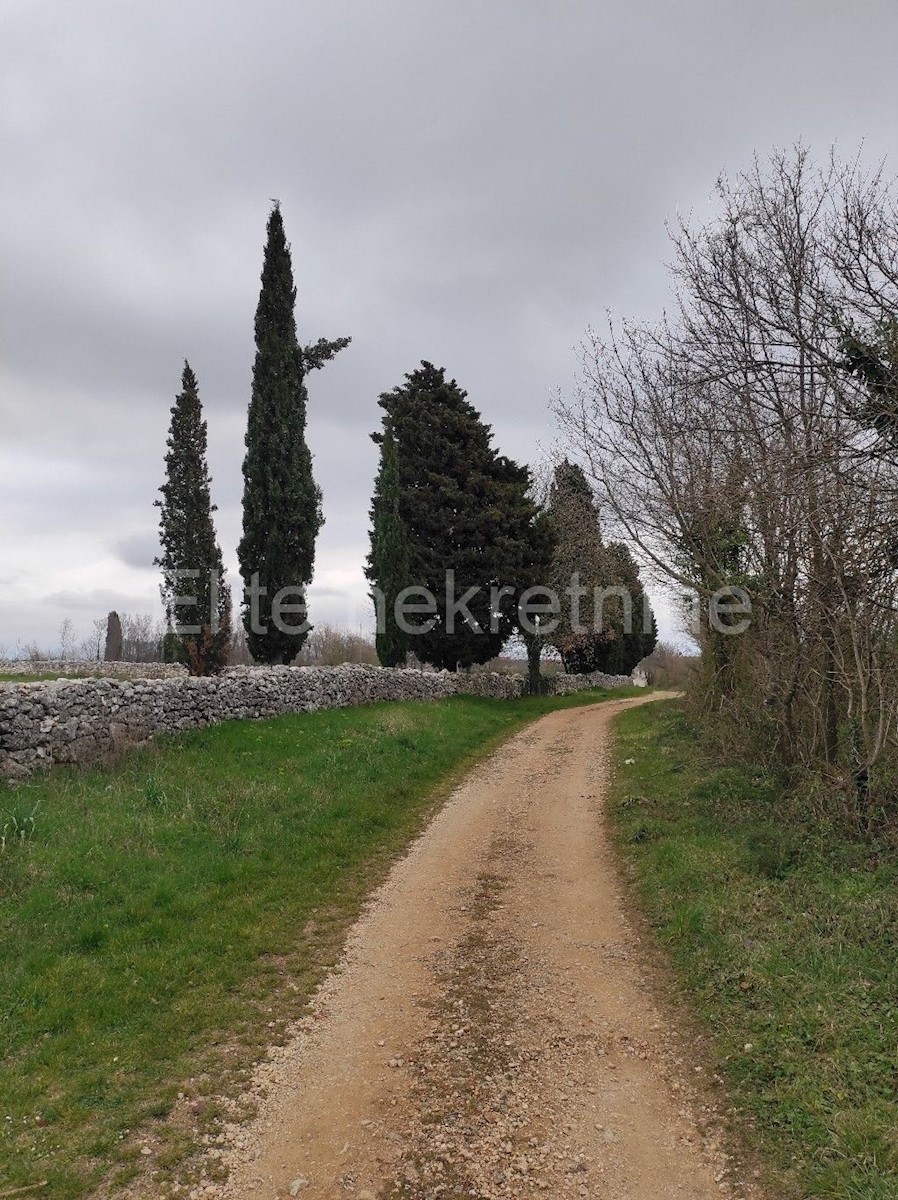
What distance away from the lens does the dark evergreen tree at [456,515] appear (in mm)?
26672

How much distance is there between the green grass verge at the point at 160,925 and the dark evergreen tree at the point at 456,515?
47.2 feet

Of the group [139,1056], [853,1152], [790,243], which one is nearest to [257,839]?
[139,1056]

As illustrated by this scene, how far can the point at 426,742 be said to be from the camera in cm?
1496

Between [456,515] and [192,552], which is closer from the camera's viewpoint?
[192,552]

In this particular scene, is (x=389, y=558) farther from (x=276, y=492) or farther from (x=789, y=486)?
(x=789, y=486)

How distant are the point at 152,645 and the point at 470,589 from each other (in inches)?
1508

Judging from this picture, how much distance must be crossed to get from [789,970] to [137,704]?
37.0ft

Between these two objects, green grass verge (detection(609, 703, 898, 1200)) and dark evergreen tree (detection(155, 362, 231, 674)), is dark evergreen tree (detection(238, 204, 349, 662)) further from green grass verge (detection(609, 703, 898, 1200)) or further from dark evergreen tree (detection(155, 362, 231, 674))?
green grass verge (detection(609, 703, 898, 1200))

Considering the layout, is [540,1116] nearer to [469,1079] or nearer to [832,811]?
[469,1079]

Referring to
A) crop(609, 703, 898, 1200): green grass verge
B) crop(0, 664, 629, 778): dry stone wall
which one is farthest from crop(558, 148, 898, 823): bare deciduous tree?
crop(0, 664, 629, 778): dry stone wall

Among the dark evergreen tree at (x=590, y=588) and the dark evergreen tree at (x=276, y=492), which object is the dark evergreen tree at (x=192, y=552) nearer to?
the dark evergreen tree at (x=276, y=492)

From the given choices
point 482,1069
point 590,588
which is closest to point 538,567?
point 590,588

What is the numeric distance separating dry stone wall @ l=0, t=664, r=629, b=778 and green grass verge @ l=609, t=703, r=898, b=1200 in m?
8.51

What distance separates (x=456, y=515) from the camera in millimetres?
27094
